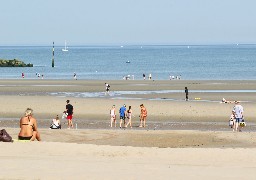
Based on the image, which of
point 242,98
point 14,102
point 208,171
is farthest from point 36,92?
point 208,171

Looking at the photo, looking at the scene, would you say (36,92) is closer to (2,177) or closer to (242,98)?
(242,98)

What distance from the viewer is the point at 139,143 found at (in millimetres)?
25188

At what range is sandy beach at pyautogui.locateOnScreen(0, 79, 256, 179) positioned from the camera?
14562 millimetres

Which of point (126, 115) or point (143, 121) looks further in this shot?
point (126, 115)

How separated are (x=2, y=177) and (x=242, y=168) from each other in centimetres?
563

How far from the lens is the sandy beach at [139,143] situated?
47.8ft

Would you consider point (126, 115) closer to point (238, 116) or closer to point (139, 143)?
point (238, 116)

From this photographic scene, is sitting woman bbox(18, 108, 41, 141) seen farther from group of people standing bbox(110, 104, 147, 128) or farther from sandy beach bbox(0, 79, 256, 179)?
group of people standing bbox(110, 104, 147, 128)

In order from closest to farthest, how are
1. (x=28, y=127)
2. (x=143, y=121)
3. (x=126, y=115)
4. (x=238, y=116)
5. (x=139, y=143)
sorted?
(x=28, y=127) < (x=139, y=143) < (x=238, y=116) < (x=143, y=121) < (x=126, y=115)

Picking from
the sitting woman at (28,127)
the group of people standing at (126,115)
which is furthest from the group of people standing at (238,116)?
the sitting woman at (28,127)

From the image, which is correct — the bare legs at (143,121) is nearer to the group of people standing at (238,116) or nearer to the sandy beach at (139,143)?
the sandy beach at (139,143)

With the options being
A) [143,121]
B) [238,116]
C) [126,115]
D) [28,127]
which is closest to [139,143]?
[238,116]

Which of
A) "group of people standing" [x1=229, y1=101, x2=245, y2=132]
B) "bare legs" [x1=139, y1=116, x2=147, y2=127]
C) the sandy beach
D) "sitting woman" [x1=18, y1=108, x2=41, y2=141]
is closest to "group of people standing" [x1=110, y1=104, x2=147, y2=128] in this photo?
"bare legs" [x1=139, y1=116, x2=147, y2=127]

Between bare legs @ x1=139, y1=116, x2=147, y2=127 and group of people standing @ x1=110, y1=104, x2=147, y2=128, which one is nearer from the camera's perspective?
group of people standing @ x1=110, y1=104, x2=147, y2=128
